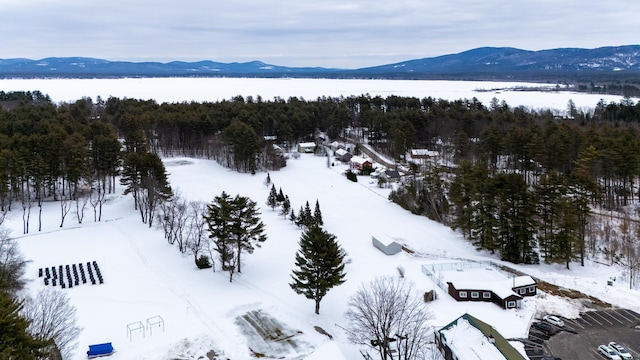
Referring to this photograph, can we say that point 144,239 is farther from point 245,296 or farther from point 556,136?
point 556,136

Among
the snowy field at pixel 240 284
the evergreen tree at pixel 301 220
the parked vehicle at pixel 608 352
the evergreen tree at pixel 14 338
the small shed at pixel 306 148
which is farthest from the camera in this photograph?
the small shed at pixel 306 148

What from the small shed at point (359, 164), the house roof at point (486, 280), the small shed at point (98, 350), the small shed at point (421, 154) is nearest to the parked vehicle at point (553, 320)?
the house roof at point (486, 280)

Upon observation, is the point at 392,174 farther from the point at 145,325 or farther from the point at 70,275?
the point at 145,325

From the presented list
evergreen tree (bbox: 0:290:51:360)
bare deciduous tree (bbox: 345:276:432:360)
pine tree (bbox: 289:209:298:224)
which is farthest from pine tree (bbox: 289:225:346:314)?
pine tree (bbox: 289:209:298:224)

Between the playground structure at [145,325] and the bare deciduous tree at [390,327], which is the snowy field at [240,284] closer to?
the playground structure at [145,325]

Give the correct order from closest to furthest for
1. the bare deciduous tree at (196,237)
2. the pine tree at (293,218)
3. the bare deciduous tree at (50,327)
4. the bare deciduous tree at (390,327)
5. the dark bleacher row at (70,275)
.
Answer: the bare deciduous tree at (50,327)
the bare deciduous tree at (390,327)
the dark bleacher row at (70,275)
the bare deciduous tree at (196,237)
the pine tree at (293,218)

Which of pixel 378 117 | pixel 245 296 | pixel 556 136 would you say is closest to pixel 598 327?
pixel 245 296

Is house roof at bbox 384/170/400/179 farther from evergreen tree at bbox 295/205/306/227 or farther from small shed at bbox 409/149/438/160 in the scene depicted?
evergreen tree at bbox 295/205/306/227
